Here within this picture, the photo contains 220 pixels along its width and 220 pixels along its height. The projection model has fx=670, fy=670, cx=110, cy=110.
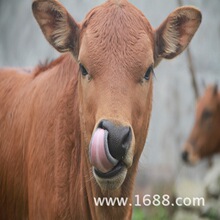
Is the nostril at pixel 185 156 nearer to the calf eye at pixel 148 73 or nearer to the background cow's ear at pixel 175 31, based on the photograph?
the background cow's ear at pixel 175 31

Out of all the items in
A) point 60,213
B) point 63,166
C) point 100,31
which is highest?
point 100,31

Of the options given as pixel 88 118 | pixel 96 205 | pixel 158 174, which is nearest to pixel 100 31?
pixel 88 118

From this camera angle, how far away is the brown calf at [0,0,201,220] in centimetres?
450

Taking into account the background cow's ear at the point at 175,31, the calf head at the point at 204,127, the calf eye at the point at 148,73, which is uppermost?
the background cow's ear at the point at 175,31

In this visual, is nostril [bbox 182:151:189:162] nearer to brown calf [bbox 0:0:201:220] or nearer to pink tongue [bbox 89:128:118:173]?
brown calf [bbox 0:0:201:220]

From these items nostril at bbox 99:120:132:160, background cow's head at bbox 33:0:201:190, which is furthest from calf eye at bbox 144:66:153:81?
nostril at bbox 99:120:132:160

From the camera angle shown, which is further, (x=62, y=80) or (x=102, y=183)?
(x=62, y=80)

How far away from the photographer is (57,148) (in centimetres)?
512

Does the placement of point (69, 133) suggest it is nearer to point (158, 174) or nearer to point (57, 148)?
point (57, 148)

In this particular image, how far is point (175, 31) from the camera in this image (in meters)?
5.27

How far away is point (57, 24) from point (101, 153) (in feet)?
4.22

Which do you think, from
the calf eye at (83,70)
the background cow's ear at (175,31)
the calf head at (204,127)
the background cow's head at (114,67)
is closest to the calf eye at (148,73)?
the background cow's head at (114,67)

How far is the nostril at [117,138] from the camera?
169 inches

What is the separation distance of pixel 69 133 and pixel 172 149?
Result: 6.84 metres
